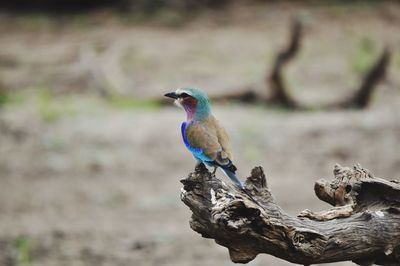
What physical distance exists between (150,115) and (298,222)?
7.08 meters

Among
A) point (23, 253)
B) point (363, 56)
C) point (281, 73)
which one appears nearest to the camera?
point (23, 253)

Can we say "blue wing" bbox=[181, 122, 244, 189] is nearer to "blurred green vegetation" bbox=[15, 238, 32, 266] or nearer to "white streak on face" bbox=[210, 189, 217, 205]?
"white streak on face" bbox=[210, 189, 217, 205]

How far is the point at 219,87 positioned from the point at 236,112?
1.05 meters

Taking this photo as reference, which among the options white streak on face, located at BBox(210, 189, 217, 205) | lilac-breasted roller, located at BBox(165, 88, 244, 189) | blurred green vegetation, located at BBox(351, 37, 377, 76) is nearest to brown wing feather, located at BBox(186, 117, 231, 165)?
lilac-breasted roller, located at BBox(165, 88, 244, 189)

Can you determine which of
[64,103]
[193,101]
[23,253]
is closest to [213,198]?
[193,101]

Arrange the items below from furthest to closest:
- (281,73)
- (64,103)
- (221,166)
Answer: (64,103), (281,73), (221,166)

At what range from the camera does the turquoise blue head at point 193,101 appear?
10.7 feet

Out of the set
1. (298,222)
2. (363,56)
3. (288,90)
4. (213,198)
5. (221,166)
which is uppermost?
(363,56)

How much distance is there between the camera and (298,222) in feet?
9.69

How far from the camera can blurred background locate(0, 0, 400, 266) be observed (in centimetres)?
677

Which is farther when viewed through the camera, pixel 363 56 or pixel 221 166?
pixel 363 56

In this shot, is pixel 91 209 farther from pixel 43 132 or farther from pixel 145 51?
pixel 145 51

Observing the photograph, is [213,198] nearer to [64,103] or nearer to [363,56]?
[64,103]

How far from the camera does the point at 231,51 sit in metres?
13.5
